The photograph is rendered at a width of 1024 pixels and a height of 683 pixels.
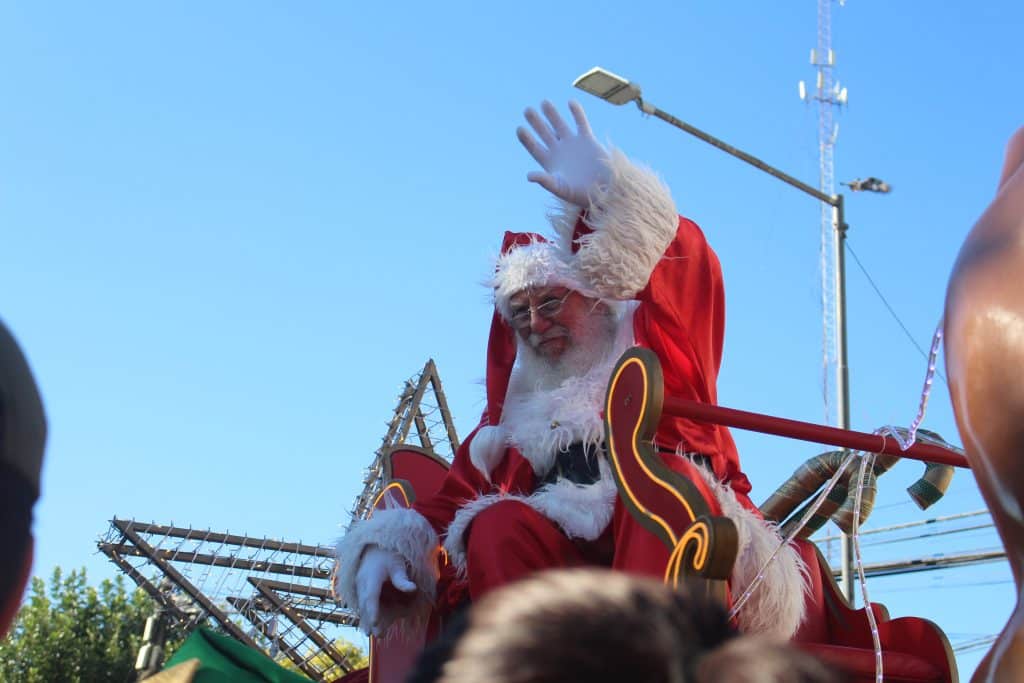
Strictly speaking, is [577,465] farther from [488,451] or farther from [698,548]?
[698,548]

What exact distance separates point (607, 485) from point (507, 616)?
9.80 feet

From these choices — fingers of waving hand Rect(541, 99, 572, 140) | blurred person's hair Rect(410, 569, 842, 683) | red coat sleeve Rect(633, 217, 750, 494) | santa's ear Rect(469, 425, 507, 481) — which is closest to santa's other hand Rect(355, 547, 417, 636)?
santa's ear Rect(469, 425, 507, 481)

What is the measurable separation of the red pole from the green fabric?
4.76 ft

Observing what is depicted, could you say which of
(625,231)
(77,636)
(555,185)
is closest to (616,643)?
(625,231)

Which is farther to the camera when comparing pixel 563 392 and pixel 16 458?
pixel 563 392

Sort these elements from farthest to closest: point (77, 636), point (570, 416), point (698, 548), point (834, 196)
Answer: point (77, 636) < point (834, 196) < point (570, 416) < point (698, 548)

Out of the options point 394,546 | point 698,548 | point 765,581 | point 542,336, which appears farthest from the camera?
point 542,336

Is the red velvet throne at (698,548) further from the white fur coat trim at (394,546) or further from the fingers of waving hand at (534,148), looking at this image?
the fingers of waving hand at (534,148)

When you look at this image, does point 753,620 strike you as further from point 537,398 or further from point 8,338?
point 8,338

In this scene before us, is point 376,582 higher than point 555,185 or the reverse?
the reverse

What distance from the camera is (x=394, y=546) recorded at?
13.6 feet

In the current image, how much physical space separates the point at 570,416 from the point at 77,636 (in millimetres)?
13239

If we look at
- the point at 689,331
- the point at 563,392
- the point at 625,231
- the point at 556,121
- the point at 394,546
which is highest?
the point at 556,121

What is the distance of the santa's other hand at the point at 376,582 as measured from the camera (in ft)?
13.2
